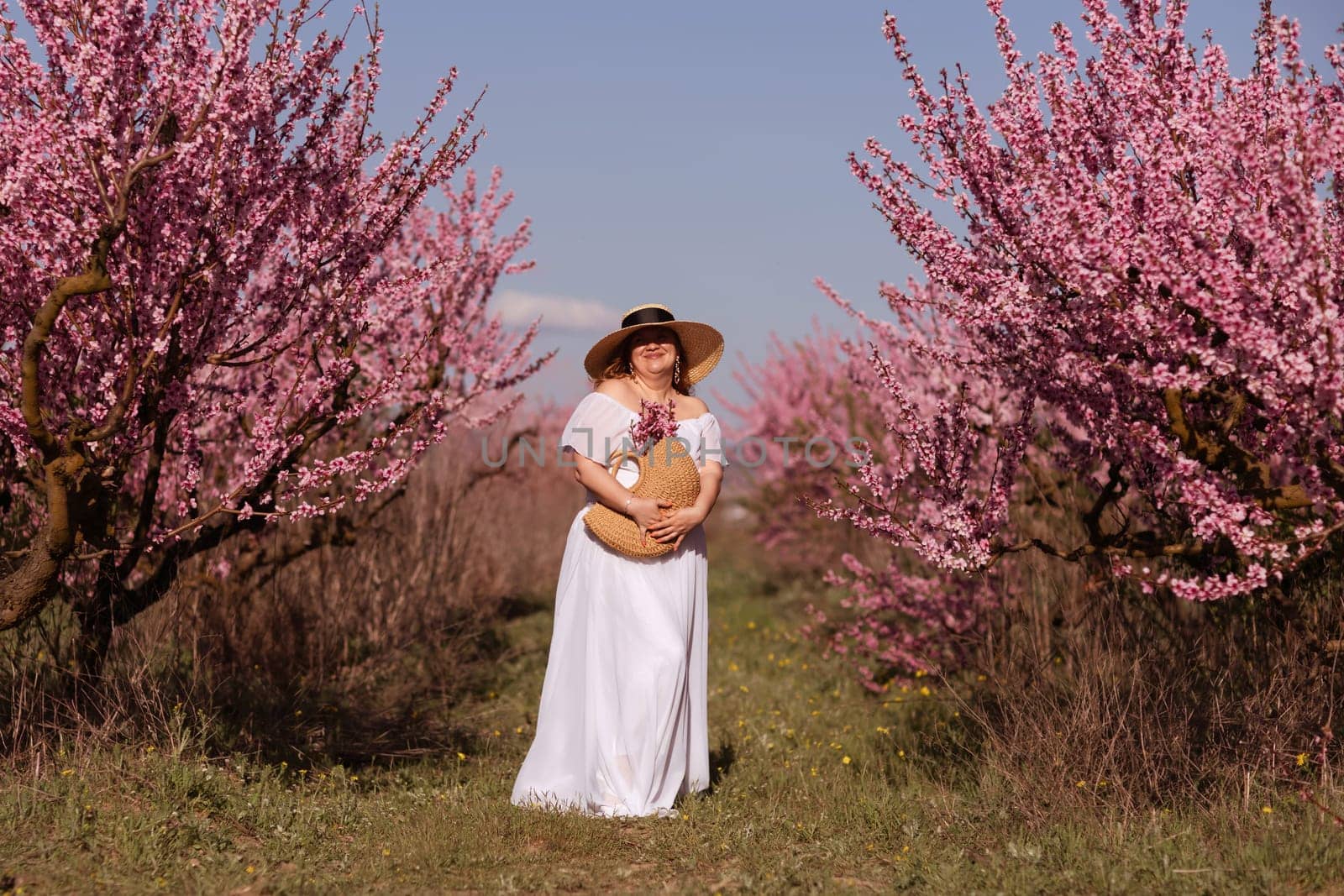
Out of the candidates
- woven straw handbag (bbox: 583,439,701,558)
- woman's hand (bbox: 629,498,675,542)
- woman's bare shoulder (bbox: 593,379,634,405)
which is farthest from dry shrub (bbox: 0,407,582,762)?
woman's bare shoulder (bbox: 593,379,634,405)

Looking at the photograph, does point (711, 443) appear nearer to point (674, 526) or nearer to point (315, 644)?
point (674, 526)

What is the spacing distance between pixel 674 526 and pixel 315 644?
3.59m

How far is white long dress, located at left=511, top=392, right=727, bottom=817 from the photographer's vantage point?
4.92 metres

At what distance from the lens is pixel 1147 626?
A: 5.69 metres

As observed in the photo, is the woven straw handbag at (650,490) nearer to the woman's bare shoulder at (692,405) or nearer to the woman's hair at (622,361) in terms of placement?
the woman's bare shoulder at (692,405)

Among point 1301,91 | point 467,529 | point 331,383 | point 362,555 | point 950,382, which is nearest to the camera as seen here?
point 1301,91

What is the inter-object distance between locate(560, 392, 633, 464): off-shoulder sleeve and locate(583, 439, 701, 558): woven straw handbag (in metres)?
0.06

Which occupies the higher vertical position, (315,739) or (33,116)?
(33,116)

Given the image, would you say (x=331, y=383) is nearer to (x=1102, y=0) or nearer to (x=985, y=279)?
(x=985, y=279)

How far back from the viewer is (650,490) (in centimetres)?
496

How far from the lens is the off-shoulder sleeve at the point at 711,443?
5.19 meters

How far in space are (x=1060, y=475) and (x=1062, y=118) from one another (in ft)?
11.4

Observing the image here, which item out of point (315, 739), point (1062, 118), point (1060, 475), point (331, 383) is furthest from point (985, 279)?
point (315, 739)

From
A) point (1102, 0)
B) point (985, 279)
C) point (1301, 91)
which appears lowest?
point (985, 279)
